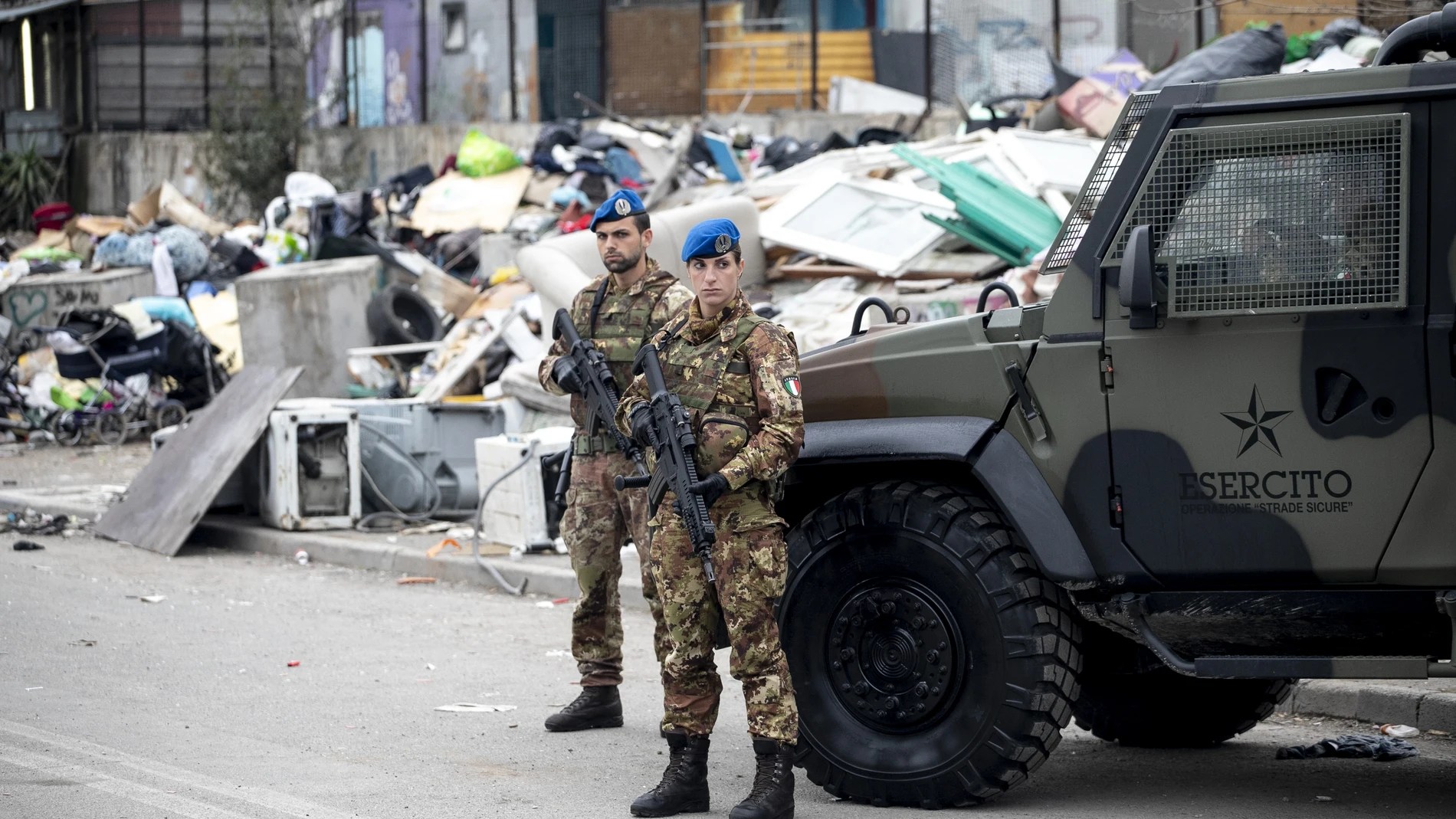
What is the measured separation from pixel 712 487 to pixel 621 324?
1843mm

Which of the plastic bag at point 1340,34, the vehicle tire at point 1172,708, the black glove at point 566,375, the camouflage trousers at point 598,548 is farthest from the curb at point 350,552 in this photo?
the plastic bag at point 1340,34

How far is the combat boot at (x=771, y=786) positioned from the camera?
16.6 feet

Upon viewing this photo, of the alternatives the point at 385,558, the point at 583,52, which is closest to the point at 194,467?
the point at 385,558

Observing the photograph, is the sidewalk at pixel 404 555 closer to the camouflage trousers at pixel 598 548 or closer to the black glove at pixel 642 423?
the camouflage trousers at pixel 598 548

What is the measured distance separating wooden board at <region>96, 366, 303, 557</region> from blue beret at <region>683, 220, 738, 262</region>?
7.02 m

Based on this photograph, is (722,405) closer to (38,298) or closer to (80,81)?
(38,298)

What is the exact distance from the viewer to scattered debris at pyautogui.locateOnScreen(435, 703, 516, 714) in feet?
23.0

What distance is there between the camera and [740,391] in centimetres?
525

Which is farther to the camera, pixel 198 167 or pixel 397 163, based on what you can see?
pixel 198 167

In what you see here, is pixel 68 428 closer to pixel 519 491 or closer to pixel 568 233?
pixel 568 233

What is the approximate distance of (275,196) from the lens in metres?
26.1

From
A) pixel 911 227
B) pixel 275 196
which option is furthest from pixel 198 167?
pixel 911 227

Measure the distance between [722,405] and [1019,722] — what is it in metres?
1.34

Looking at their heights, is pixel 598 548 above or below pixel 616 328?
below
